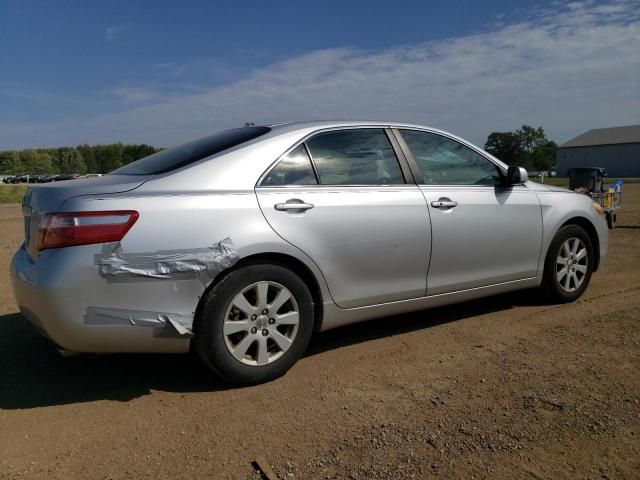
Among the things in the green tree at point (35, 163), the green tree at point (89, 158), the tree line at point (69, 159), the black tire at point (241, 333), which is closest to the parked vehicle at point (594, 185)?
the black tire at point (241, 333)

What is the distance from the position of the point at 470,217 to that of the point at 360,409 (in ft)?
6.06

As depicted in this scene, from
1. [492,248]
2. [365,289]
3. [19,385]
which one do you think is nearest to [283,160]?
[365,289]

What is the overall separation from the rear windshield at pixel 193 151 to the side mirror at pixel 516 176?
6.77ft

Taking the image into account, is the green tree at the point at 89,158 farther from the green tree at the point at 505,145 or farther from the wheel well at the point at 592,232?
the wheel well at the point at 592,232

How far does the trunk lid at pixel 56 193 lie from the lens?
9.55 ft

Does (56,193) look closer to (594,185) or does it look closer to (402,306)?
(402,306)

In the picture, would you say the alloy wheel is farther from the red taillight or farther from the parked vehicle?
the parked vehicle

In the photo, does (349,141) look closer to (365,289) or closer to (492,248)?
(365,289)

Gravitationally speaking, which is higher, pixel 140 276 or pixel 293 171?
pixel 293 171

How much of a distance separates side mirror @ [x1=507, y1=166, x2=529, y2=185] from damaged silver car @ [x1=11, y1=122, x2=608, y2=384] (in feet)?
0.04

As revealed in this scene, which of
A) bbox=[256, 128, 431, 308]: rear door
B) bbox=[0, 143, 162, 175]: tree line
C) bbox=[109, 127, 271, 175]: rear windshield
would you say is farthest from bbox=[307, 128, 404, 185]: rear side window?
bbox=[0, 143, 162, 175]: tree line

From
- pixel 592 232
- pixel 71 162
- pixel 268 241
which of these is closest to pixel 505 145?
pixel 71 162

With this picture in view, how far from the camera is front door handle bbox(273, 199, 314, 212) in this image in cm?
328

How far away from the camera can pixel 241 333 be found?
3162 mm
